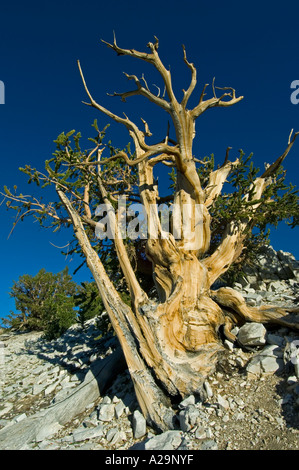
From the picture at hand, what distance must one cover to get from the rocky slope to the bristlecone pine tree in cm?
37

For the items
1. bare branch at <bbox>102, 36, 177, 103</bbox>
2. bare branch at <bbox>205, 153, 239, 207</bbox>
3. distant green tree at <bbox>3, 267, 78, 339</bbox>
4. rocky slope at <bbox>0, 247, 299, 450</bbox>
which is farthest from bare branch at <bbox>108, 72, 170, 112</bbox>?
distant green tree at <bbox>3, 267, 78, 339</bbox>

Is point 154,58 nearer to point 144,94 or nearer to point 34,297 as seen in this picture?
point 144,94

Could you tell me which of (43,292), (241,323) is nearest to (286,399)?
(241,323)

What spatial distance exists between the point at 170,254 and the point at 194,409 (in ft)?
9.34

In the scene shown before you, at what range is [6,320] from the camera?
14.8 m

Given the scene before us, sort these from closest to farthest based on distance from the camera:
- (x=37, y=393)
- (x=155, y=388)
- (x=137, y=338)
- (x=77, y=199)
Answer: (x=155, y=388) < (x=137, y=338) < (x=37, y=393) < (x=77, y=199)

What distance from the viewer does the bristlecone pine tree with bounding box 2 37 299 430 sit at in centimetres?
493

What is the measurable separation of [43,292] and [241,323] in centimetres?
1254

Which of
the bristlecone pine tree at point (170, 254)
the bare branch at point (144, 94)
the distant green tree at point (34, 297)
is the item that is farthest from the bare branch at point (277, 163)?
the distant green tree at point (34, 297)

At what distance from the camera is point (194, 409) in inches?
160

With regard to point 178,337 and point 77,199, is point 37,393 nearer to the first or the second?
point 178,337

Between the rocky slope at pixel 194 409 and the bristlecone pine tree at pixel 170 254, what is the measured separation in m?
0.37

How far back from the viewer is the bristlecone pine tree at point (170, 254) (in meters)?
4.93

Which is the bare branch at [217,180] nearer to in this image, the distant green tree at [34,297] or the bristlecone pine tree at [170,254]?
the bristlecone pine tree at [170,254]
